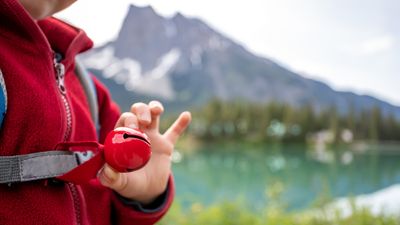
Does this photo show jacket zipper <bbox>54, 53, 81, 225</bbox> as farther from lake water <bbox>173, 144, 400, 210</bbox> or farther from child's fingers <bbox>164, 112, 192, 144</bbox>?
lake water <bbox>173, 144, 400, 210</bbox>

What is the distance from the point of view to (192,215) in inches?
78.1

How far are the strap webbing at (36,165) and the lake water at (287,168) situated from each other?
677 cm

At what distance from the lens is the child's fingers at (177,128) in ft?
1.86

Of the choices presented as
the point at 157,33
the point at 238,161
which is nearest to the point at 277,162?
the point at 238,161

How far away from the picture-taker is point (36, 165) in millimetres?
423

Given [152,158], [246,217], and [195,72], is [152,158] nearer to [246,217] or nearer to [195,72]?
[246,217]

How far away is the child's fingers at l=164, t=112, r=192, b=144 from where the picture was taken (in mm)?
568

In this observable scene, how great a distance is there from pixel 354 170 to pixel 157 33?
13742 millimetres

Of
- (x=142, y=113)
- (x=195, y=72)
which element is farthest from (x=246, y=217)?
(x=195, y=72)

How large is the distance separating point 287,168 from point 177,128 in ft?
41.7

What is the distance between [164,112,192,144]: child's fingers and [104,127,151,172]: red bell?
190 millimetres

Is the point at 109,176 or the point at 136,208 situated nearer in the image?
the point at 109,176

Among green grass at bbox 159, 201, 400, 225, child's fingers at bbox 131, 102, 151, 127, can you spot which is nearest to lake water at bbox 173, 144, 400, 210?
green grass at bbox 159, 201, 400, 225

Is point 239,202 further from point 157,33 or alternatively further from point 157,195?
point 157,33
